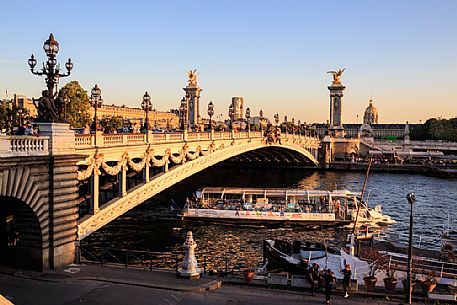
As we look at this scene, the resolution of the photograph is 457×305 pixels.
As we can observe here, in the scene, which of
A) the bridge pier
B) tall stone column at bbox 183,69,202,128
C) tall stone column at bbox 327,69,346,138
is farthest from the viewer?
tall stone column at bbox 327,69,346,138

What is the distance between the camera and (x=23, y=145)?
1864 centimetres

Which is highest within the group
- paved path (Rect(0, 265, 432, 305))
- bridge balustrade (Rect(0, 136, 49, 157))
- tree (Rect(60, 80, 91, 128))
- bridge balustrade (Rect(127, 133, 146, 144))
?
tree (Rect(60, 80, 91, 128))

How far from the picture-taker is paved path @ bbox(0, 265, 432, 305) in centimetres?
1661

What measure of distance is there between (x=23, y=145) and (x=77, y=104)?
4991 centimetres

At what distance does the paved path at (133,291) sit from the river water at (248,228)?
13231mm

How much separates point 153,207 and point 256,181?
3296 cm

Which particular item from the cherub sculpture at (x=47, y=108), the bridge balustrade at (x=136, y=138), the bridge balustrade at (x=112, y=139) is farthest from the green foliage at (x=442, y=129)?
the cherub sculpture at (x=47, y=108)

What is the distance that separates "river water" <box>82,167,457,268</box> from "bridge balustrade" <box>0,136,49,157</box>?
1395 cm

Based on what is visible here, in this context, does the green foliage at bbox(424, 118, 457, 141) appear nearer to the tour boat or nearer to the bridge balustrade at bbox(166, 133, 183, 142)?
the tour boat

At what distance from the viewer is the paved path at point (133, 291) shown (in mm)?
16609

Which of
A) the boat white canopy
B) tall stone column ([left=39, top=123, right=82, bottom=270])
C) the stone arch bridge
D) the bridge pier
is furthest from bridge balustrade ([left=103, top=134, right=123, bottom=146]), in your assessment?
the boat white canopy

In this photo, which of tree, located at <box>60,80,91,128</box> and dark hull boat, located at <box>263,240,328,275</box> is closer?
dark hull boat, located at <box>263,240,328,275</box>

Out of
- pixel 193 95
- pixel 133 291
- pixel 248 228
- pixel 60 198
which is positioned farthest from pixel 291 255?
pixel 193 95

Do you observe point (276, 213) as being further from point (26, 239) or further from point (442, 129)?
point (442, 129)
